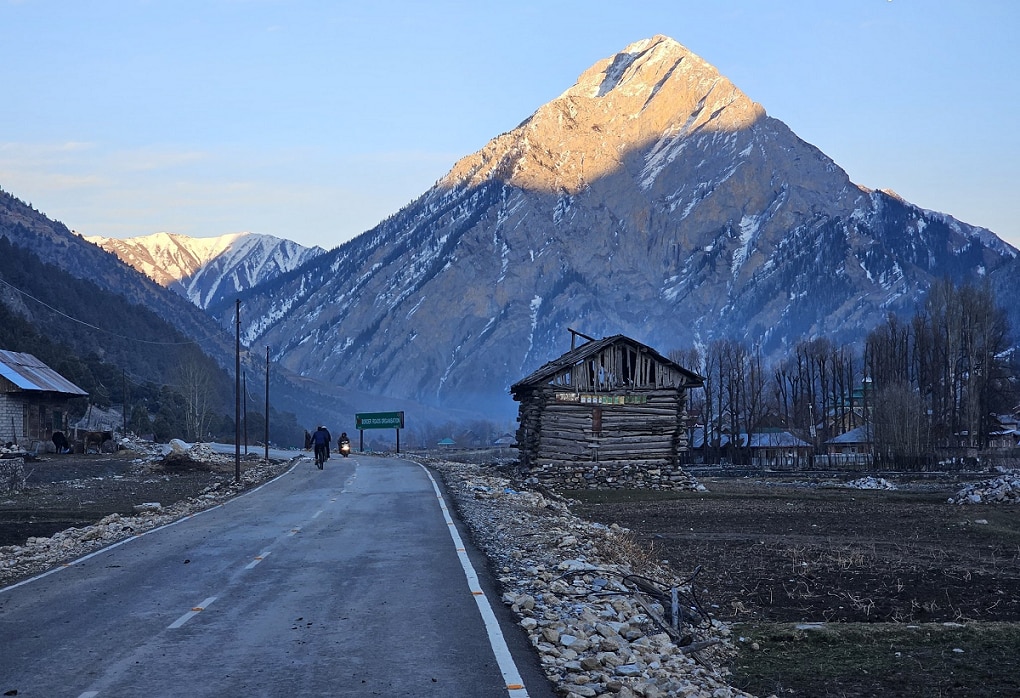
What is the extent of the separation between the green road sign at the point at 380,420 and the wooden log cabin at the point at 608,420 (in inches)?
1835

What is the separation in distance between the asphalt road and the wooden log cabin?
24.8m

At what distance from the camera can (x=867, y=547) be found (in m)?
24.1

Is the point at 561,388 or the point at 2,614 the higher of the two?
the point at 561,388

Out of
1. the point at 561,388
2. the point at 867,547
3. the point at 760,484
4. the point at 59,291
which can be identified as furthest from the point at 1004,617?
the point at 59,291

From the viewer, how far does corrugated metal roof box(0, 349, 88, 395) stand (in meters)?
67.8

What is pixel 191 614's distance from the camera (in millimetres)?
13922

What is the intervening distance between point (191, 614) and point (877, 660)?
803cm

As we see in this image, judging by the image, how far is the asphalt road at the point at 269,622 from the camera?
10.2 m

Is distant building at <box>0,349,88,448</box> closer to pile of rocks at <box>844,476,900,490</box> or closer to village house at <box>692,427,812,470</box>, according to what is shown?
pile of rocks at <box>844,476,900,490</box>

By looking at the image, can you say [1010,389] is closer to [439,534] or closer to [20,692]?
[439,534]

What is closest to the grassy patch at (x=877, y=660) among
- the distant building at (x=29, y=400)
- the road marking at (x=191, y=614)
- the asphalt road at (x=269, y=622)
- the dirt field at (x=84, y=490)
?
the asphalt road at (x=269, y=622)

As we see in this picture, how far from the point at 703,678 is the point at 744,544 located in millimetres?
14434

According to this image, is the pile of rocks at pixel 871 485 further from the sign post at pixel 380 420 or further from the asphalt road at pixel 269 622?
the sign post at pixel 380 420

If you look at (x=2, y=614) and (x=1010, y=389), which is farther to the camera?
(x=1010, y=389)
